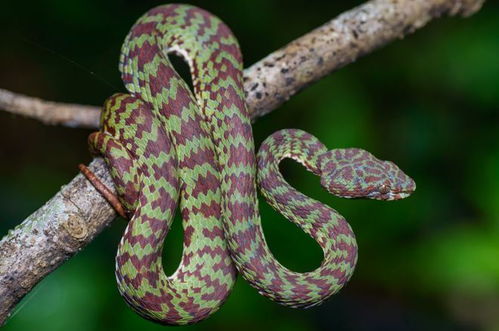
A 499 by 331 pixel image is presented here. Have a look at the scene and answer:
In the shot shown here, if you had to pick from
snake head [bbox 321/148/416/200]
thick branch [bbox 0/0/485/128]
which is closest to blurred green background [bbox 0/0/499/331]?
thick branch [bbox 0/0/485/128]

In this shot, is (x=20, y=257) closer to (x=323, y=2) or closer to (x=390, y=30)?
(x=390, y=30)

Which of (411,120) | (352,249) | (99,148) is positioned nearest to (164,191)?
(99,148)

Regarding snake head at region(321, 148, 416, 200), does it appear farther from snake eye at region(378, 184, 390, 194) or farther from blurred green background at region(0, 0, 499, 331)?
blurred green background at region(0, 0, 499, 331)

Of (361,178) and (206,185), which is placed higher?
(206,185)

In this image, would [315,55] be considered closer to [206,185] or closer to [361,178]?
[361,178]

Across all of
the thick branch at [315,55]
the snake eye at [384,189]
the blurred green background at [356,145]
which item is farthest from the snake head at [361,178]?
the blurred green background at [356,145]

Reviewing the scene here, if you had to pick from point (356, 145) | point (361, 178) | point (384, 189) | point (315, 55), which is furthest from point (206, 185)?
point (356, 145)
